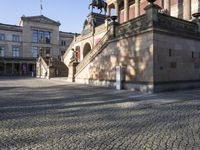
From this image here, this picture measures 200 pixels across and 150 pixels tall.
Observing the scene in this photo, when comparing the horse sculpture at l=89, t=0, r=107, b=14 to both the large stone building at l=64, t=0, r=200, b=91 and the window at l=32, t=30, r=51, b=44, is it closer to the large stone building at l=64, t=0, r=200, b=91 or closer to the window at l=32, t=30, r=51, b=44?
the large stone building at l=64, t=0, r=200, b=91

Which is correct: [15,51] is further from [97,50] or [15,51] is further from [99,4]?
[97,50]

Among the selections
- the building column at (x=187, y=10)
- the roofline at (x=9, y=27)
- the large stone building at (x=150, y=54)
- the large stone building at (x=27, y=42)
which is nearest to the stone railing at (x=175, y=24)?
the large stone building at (x=150, y=54)

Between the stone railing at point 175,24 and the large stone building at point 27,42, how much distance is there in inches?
1812

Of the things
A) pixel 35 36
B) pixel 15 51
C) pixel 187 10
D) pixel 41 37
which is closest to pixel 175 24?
pixel 187 10

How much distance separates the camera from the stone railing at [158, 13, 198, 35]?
14.8 metres

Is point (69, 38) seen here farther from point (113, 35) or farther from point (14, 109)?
point (14, 109)

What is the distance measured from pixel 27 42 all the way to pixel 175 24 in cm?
5953

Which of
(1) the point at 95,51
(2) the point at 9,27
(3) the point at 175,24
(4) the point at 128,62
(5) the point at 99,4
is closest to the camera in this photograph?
(3) the point at 175,24

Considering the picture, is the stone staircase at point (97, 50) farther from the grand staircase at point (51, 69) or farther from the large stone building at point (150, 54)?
the grand staircase at point (51, 69)

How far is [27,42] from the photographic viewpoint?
68500 millimetres

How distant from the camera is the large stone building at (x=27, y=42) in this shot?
2495 inches

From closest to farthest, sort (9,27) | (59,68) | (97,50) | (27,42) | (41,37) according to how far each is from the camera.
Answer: (97,50), (59,68), (9,27), (27,42), (41,37)

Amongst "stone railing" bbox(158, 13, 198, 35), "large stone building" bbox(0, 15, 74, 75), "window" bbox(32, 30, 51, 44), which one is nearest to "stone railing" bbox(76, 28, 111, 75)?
"stone railing" bbox(158, 13, 198, 35)

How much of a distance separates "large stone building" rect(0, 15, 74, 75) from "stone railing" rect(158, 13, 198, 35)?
4603 cm
